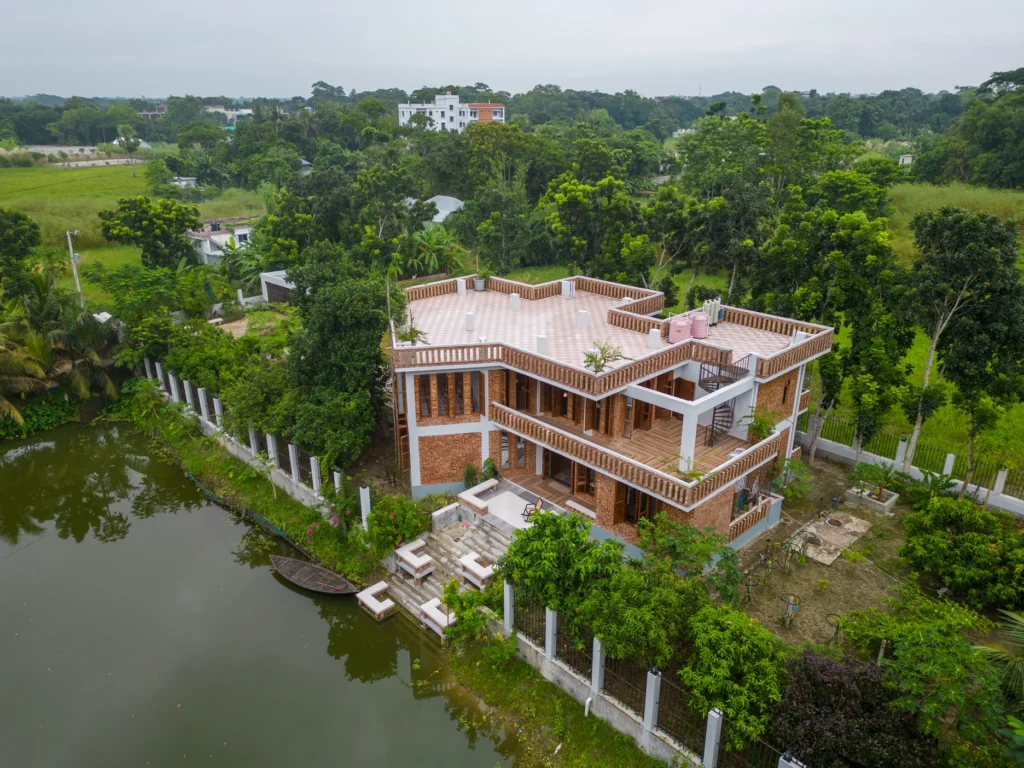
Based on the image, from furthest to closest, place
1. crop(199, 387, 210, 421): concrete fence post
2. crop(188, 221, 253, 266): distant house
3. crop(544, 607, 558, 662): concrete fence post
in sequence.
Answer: crop(188, 221, 253, 266): distant house, crop(199, 387, 210, 421): concrete fence post, crop(544, 607, 558, 662): concrete fence post

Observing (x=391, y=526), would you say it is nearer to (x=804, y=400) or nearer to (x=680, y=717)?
(x=680, y=717)

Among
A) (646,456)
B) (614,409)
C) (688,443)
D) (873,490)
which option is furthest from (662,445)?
(873,490)

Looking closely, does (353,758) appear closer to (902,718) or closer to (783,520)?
(902,718)

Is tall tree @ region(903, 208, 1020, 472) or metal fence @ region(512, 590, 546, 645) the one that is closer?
metal fence @ region(512, 590, 546, 645)

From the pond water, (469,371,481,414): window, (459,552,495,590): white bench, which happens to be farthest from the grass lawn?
the pond water

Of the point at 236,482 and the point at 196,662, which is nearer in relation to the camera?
the point at 196,662

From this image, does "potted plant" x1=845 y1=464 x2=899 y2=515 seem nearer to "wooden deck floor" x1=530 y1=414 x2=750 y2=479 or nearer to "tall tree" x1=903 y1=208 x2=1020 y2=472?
"tall tree" x1=903 y1=208 x2=1020 y2=472

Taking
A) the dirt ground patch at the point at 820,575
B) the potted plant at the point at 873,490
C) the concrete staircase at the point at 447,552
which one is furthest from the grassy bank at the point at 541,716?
the potted plant at the point at 873,490
